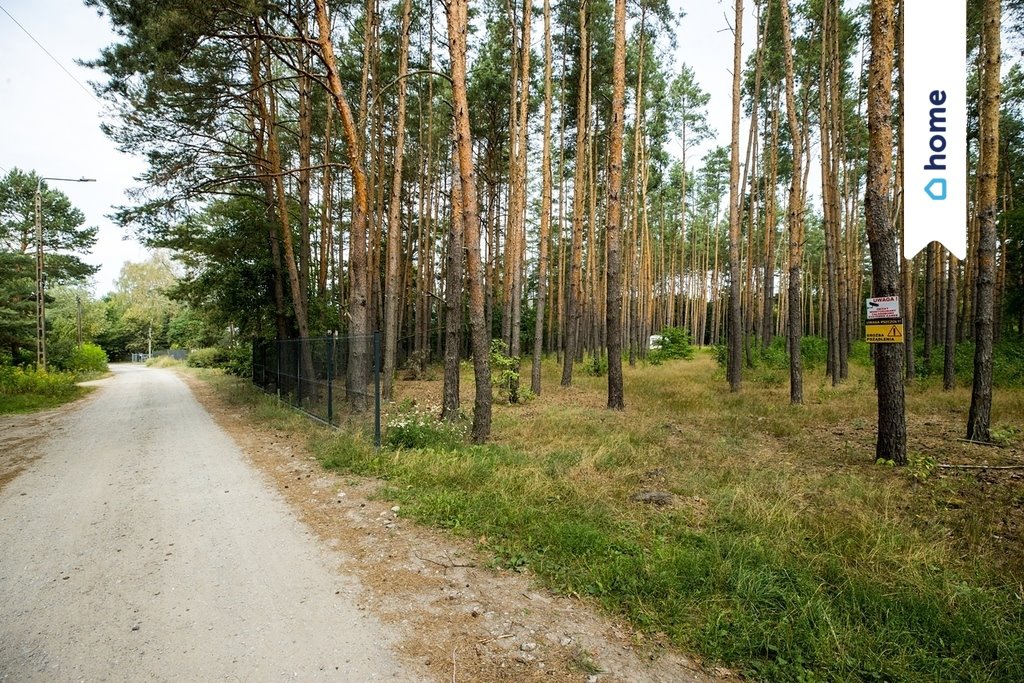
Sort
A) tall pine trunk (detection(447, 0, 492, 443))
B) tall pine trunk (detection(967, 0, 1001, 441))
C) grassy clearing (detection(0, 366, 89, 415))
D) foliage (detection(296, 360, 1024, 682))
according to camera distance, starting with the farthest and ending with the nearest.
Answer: grassy clearing (detection(0, 366, 89, 415)), tall pine trunk (detection(447, 0, 492, 443)), tall pine trunk (detection(967, 0, 1001, 441)), foliage (detection(296, 360, 1024, 682))

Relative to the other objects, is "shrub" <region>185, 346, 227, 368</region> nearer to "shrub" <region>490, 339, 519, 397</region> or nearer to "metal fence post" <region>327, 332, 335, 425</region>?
"metal fence post" <region>327, 332, 335, 425</region>

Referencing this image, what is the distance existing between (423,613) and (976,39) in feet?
65.3

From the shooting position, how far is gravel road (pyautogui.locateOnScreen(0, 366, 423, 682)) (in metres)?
2.53

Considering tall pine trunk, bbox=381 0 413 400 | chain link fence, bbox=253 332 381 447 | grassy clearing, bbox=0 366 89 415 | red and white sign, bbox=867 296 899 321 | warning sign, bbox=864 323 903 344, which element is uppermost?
tall pine trunk, bbox=381 0 413 400

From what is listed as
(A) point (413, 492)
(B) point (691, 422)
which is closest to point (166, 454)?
(A) point (413, 492)

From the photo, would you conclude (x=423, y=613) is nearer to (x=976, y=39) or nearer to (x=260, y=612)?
(x=260, y=612)

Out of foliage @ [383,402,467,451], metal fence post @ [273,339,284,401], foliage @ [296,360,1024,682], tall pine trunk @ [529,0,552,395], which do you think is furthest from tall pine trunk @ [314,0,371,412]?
metal fence post @ [273,339,284,401]

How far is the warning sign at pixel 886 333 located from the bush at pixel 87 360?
1361 inches

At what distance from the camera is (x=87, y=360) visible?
29609 mm

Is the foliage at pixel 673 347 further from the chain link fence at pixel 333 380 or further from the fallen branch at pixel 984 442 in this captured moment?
the chain link fence at pixel 333 380

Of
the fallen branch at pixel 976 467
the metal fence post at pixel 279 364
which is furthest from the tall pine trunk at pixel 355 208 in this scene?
the fallen branch at pixel 976 467

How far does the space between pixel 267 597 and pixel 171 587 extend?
0.79 meters

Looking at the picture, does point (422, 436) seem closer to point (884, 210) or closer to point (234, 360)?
point (884, 210)

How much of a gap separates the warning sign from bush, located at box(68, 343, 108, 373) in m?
34.6
